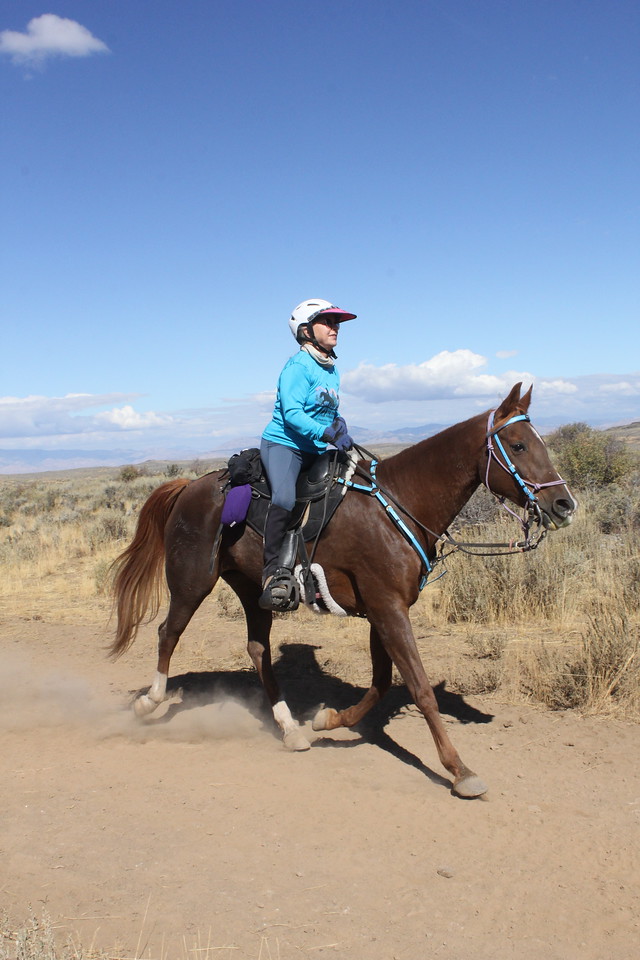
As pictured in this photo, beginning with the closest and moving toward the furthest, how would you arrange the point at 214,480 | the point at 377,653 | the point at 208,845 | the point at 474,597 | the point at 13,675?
the point at 208,845
the point at 377,653
the point at 214,480
the point at 13,675
the point at 474,597

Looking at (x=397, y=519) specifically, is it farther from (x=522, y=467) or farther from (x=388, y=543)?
(x=522, y=467)

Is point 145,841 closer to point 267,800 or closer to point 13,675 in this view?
point 267,800

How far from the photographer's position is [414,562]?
204 inches

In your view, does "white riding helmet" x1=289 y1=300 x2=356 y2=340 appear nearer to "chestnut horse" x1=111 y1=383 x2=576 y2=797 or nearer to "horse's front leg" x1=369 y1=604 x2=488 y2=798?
"chestnut horse" x1=111 y1=383 x2=576 y2=797

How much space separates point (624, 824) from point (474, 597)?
4.62 meters

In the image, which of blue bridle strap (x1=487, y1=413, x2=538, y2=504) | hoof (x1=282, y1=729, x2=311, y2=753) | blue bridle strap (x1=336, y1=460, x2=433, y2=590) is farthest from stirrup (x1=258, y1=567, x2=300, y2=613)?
blue bridle strap (x1=487, y1=413, x2=538, y2=504)

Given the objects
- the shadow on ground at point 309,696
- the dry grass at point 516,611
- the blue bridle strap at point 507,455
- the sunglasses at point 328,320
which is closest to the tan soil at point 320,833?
the shadow on ground at point 309,696

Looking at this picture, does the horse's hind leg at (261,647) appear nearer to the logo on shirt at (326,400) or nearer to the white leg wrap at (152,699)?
the white leg wrap at (152,699)

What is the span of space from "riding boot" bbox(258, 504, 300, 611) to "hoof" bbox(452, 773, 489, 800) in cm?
171

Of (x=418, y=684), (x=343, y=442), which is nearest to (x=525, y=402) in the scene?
(x=343, y=442)

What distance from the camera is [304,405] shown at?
540 centimetres

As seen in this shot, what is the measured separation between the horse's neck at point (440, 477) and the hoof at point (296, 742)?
205cm

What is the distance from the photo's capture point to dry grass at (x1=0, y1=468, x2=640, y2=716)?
20.2 ft

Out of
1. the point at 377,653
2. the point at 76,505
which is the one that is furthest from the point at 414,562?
the point at 76,505
